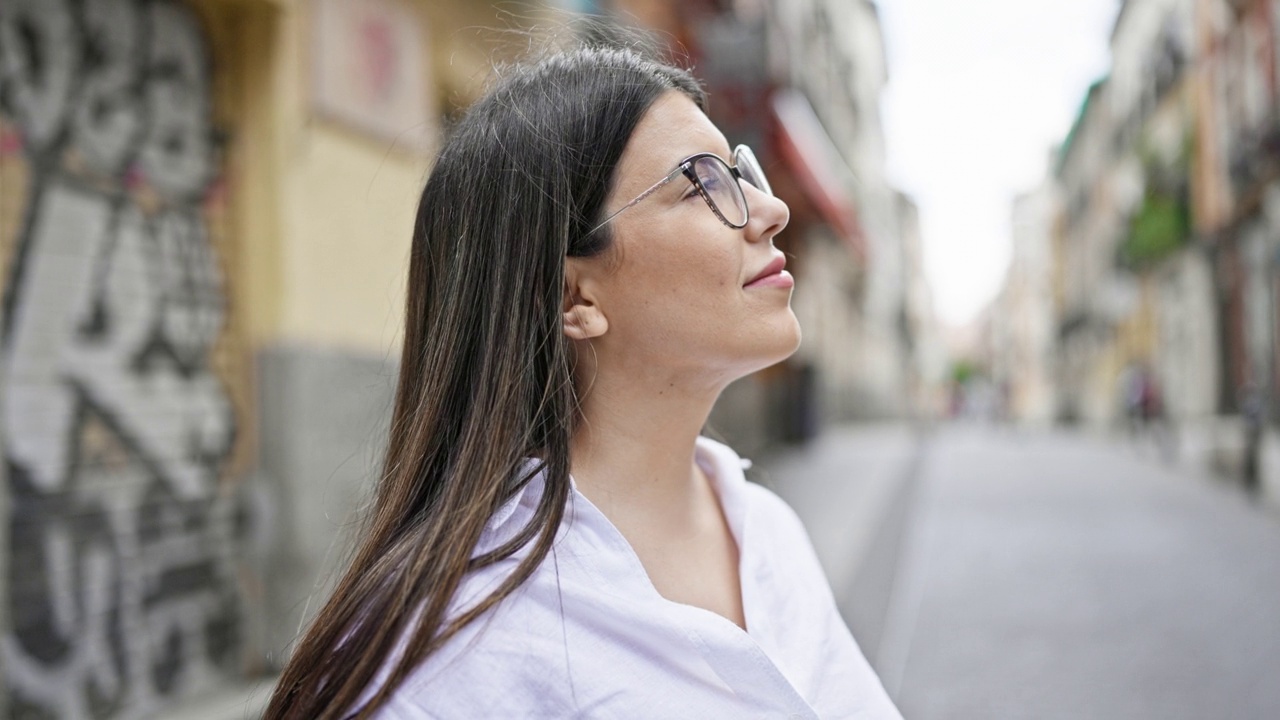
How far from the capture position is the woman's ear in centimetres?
132

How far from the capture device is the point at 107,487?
3764 millimetres

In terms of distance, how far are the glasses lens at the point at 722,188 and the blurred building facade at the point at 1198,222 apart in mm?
11621

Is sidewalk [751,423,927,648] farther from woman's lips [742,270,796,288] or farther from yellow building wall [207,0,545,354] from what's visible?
yellow building wall [207,0,545,354]

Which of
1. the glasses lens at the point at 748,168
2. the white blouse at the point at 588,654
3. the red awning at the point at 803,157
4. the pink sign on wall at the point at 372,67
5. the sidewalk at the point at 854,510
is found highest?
the red awning at the point at 803,157

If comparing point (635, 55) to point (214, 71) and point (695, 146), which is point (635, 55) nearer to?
point (695, 146)

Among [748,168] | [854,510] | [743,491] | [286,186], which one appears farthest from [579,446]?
[854,510]

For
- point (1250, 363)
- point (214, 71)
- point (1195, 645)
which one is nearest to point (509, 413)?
point (214, 71)

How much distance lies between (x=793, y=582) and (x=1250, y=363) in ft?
65.7

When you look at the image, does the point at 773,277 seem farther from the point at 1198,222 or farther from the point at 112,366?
the point at 1198,222

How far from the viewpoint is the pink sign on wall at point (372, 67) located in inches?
191

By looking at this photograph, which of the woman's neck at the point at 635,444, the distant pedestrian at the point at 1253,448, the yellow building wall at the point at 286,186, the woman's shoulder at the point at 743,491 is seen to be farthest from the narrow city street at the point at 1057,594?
the yellow building wall at the point at 286,186

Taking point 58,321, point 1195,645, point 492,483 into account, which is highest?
point 58,321

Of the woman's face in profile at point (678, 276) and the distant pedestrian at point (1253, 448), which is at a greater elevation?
the woman's face in profile at point (678, 276)

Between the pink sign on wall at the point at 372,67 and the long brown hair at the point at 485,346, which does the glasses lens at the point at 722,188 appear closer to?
the long brown hair at the point at 485,346
